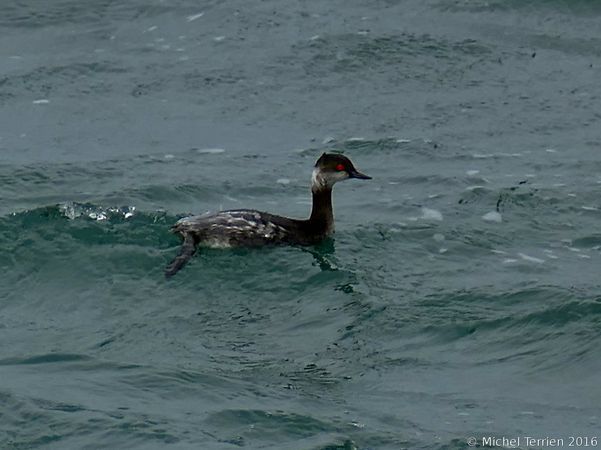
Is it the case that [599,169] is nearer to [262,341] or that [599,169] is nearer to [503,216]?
[503,216]

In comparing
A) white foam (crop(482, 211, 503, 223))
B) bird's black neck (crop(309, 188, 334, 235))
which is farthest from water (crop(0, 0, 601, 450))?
bird's black neck (crop(309, 188, 334, 235))

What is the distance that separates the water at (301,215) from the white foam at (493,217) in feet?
0.06

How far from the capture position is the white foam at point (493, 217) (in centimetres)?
1335

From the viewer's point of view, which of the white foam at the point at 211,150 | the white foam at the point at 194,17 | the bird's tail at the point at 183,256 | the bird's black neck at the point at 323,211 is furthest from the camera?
the white foam at the point at 194,17

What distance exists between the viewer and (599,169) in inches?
575

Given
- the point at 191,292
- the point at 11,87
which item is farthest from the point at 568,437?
the point at 11,87

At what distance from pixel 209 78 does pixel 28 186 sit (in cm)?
324

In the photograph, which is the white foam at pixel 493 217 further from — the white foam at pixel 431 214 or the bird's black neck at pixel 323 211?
the bird's black neck at pixel 323 211

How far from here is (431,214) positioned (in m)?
13.5

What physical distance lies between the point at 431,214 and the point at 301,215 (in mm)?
1153

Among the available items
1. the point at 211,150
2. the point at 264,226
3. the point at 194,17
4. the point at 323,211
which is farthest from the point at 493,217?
the point at 194,17

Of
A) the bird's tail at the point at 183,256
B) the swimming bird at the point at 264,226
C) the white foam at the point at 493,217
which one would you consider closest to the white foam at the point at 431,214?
the white foam at the point at 493,217

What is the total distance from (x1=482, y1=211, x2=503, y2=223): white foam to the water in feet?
0.06

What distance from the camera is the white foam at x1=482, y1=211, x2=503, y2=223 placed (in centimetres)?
1335
